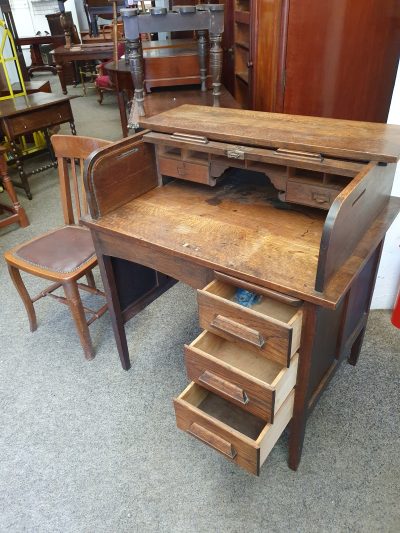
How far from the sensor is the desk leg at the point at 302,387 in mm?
1083

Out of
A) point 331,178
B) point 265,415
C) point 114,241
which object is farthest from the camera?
point 114,241

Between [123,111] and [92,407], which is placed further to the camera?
[123,111]

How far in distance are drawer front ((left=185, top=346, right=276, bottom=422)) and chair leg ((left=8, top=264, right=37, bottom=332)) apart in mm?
1150

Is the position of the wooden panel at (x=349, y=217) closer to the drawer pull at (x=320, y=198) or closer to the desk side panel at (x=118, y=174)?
the drawer pull at (x=320, y=198)

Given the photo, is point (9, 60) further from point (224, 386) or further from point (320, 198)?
point (224, 386)

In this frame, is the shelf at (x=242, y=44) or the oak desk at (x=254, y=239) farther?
the shelf at (x=242, y=44)

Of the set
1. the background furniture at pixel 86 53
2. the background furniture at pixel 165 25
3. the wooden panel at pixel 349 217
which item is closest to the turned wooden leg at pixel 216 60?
the background furniture at pixel 165 25

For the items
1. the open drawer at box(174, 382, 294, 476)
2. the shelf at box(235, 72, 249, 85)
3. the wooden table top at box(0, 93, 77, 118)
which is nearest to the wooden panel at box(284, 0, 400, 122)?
the shelf at box(235, 72, 249, 85)

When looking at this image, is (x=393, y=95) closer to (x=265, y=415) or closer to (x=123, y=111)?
(x=265, y=415)

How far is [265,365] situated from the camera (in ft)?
4.32

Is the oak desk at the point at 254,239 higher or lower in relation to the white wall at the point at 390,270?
higher

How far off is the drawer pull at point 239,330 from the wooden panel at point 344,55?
122 cm

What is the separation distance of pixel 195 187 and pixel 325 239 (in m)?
0.80

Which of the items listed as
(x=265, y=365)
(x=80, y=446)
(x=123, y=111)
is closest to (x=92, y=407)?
(x=80, y=446)
